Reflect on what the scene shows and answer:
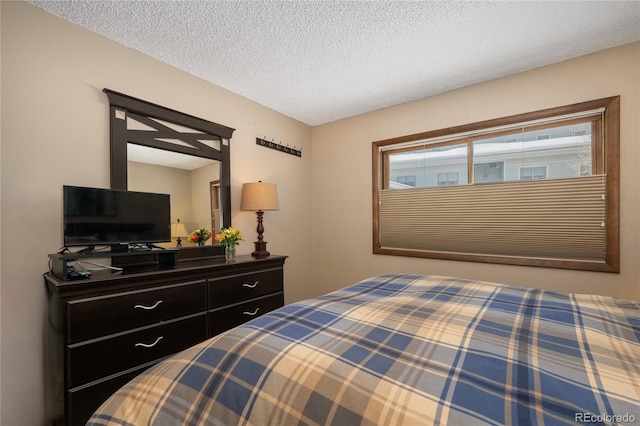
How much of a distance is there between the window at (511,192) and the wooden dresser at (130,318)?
6.34 ft

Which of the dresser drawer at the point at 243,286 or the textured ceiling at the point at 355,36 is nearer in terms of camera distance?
the textured ceiling at the point at 355,36

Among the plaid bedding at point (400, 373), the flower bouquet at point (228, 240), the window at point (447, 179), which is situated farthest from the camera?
the window at point (447, 179)

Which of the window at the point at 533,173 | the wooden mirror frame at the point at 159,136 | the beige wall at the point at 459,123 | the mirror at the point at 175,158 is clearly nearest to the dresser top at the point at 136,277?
the mirror at the point at 175,158

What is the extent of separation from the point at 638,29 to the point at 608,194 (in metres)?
1.17

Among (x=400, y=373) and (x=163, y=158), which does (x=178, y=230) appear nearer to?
(x=163, y=158)

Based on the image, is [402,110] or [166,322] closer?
[166,322]

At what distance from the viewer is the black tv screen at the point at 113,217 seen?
169cm

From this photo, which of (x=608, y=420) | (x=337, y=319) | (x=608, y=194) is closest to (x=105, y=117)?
(x=337, y=319)

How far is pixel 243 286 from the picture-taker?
2318 millimetres

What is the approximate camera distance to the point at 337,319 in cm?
121

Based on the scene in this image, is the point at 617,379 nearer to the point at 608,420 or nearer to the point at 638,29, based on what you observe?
the point at 608,420

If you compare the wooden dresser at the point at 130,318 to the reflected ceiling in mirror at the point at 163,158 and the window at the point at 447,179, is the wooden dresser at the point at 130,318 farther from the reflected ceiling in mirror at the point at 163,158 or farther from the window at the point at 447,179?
the window at the point at 447,179

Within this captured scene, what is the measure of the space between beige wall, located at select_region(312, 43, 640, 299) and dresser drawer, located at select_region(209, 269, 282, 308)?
118 centimetres

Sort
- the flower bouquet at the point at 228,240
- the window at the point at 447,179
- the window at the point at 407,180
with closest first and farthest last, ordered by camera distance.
Answer: the flower bouquet at the point at 228,240 < the window at the point at 447,179 < the window at the point at 407,180
